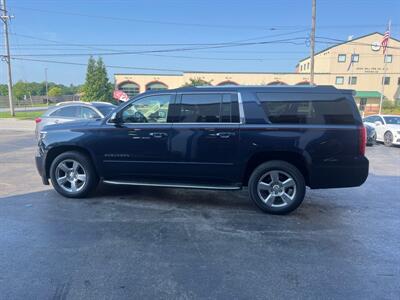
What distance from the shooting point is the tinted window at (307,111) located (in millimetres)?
4723

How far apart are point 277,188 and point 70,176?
3.54m

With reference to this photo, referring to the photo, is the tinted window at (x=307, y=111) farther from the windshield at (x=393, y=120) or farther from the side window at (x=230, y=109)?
the windshield at (x=393, y=120)

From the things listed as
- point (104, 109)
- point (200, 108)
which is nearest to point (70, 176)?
point (200, 108)

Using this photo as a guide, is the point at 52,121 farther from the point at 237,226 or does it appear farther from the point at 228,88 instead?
the point at 237,226

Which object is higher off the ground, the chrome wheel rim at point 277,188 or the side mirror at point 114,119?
the side mirror at point 114,119

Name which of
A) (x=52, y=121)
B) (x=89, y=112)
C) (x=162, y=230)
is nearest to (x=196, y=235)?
(x=162, y=230)

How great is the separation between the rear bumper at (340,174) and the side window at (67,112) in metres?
8.56

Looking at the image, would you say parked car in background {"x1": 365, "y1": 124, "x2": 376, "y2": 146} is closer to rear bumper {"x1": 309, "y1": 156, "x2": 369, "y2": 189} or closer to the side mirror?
rear bumper {"x1": 309, "y1": 156, "x2": 369, "y2": 189}

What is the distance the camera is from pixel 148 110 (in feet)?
17.5

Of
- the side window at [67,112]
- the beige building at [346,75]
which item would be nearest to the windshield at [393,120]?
the side window at [67,112]

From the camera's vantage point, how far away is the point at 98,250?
3.77m

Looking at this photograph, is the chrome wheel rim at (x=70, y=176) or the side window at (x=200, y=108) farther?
the chrome wheel rim at (x=70, y=176)

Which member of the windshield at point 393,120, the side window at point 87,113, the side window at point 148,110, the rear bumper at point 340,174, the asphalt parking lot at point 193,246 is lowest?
the asphalt parking lot at point 193,246

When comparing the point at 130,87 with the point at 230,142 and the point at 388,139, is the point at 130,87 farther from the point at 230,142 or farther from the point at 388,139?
the point at 230,142
